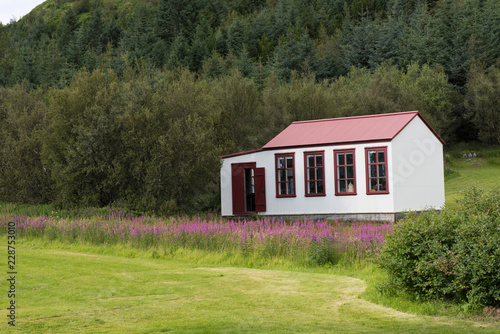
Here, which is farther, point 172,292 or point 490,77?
point 490,77

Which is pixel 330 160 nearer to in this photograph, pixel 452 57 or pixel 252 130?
pixel 252 130

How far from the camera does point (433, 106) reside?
167ft

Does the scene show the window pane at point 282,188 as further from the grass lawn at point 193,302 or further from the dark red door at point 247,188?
the grass lawn at point 193,302

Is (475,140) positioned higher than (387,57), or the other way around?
(387,57)

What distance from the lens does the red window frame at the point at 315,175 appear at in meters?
24.7

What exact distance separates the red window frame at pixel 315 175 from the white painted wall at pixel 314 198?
0.49 ft

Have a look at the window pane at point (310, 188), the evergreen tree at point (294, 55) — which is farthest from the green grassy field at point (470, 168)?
the evergreen tree at point (294, 55)

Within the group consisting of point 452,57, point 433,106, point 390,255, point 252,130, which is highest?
point 452,57

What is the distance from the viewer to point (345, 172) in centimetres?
2411

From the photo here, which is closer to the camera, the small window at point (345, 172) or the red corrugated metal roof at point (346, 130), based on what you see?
the red corrugated metal roof at point (346, 130)

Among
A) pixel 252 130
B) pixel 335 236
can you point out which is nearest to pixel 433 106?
pixel 252 130

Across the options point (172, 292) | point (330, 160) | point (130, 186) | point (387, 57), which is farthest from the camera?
point (387, 57)

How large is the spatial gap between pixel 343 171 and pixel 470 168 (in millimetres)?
23073

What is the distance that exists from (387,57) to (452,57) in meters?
8.57
